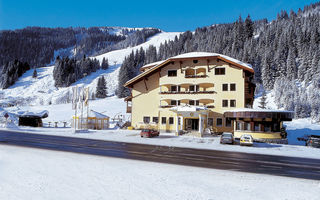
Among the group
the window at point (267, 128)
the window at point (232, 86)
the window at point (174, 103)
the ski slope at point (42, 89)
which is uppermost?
the ski slope at point (42, 89)

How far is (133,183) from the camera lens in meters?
11.2

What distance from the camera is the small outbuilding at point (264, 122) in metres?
34.2

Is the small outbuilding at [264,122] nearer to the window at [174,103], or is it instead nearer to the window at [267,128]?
the window at [267,128]

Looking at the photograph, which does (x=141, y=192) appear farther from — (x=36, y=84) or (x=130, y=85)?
(x=36, y=84)

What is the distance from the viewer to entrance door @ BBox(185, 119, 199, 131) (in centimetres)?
4534

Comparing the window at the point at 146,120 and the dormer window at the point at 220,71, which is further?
the window at the point at 146,120

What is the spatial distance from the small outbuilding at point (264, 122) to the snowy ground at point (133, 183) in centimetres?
2278

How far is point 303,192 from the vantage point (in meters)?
10.9

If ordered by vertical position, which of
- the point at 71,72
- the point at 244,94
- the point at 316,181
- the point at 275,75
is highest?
the point at 71,72

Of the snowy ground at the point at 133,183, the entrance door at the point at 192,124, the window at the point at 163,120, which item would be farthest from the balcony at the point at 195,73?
the snowy ground at the point at 133,183

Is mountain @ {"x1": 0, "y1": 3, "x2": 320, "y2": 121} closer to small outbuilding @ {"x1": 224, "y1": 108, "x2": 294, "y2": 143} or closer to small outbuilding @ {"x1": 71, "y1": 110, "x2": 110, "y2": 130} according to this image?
small outbuilding @ {"x1": 224, "y1": 108, "x2": 294, "y2": 143}

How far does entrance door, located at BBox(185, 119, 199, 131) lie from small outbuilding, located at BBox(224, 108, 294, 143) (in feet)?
33.3

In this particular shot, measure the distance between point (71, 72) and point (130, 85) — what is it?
438 feet

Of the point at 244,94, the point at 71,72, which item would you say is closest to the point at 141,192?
the point at 244,94
